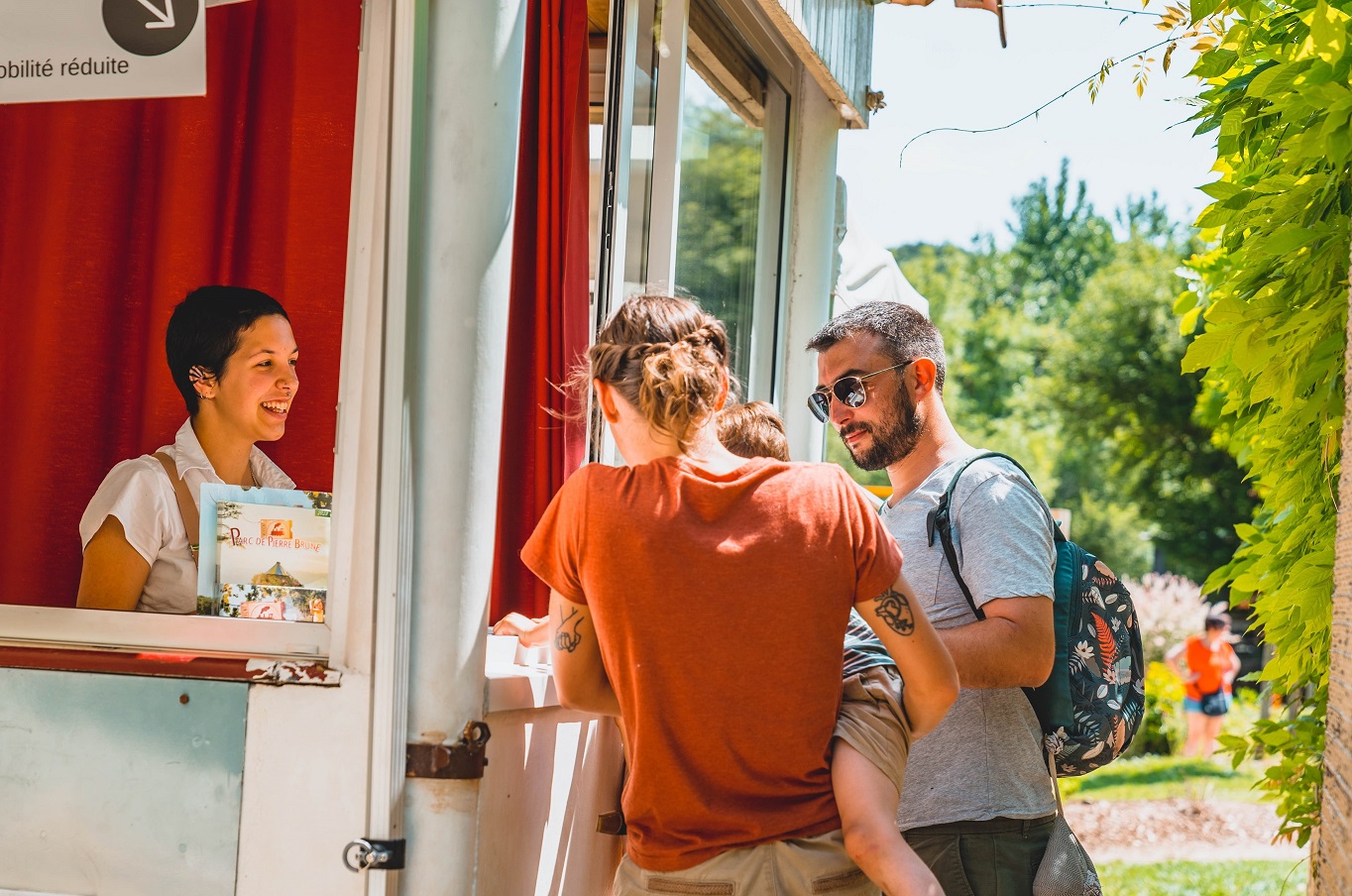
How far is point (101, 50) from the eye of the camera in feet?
8.29

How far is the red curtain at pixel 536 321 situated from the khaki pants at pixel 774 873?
96 centimetres

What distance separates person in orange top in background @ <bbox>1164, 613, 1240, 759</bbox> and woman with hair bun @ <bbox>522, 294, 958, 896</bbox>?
1319 centimetres

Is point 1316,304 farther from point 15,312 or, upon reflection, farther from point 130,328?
point 15,312

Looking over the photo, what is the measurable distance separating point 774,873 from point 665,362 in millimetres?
883

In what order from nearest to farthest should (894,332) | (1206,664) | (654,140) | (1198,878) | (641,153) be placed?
(894,332) < (641,153) < (654,140) < (1198,878) < (1206,664)

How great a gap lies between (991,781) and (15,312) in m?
2.72

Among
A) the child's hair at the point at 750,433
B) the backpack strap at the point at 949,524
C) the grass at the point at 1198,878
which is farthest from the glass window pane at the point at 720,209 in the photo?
the grass at the point at 1198,878

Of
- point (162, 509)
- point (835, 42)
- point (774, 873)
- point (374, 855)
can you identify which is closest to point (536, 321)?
point (162, 509)

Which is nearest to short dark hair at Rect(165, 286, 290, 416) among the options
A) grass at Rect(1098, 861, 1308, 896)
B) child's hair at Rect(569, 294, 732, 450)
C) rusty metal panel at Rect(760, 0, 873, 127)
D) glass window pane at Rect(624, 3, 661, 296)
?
glass window pane at Rect(624, 3, 661, 296)

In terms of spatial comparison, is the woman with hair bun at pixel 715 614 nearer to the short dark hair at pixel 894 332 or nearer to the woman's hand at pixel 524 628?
the woman's hand at pixel 524 628

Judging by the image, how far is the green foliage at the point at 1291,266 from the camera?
1.94 m

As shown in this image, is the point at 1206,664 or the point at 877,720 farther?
the point at 1206,664

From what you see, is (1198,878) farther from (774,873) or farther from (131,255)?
(131,255)

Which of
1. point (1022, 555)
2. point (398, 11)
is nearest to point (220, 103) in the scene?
point (398, 11)
